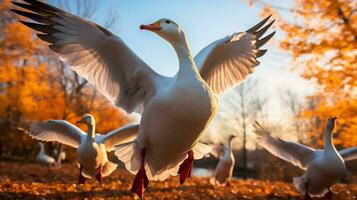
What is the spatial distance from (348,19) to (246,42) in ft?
11.5

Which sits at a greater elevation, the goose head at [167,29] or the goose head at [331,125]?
the goose head at [167,29]

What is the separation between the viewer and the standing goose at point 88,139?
731 centimetres

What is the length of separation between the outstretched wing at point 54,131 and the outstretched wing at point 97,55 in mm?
3781

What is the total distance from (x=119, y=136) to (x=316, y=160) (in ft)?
14.1

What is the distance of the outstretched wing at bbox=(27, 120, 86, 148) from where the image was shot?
7.65 m

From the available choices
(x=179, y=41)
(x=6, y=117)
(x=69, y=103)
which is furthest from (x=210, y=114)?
(x=6, y=117)

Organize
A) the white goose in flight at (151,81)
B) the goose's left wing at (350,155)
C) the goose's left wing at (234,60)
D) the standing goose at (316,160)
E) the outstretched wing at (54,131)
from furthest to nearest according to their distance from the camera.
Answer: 1. the outstretched wing at (54,131)
2. the goose's left wing at (350,155)
3. the standing goose at (316,160)
4. the goose's left wing at (234,60)
5. the white goose in flight at (151,81)

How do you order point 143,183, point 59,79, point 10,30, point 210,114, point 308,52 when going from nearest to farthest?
point 210,114 < point 143,183 < point 308,52 < point 10,30 < point 59,79

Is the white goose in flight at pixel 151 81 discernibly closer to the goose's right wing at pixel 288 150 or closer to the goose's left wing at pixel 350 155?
the goose's right wing at pixel 288 150

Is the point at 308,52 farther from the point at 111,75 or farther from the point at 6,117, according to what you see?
the point at 6,117

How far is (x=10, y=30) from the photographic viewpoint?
13.1 metres

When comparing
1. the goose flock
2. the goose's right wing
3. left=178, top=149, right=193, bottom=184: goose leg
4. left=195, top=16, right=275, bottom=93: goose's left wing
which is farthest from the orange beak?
the goose's right wing

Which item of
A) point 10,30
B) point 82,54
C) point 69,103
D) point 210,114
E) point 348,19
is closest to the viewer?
point 210,114

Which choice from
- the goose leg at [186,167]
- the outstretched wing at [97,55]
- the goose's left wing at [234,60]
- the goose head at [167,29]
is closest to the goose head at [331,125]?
the goose's left wing at [234,60]
